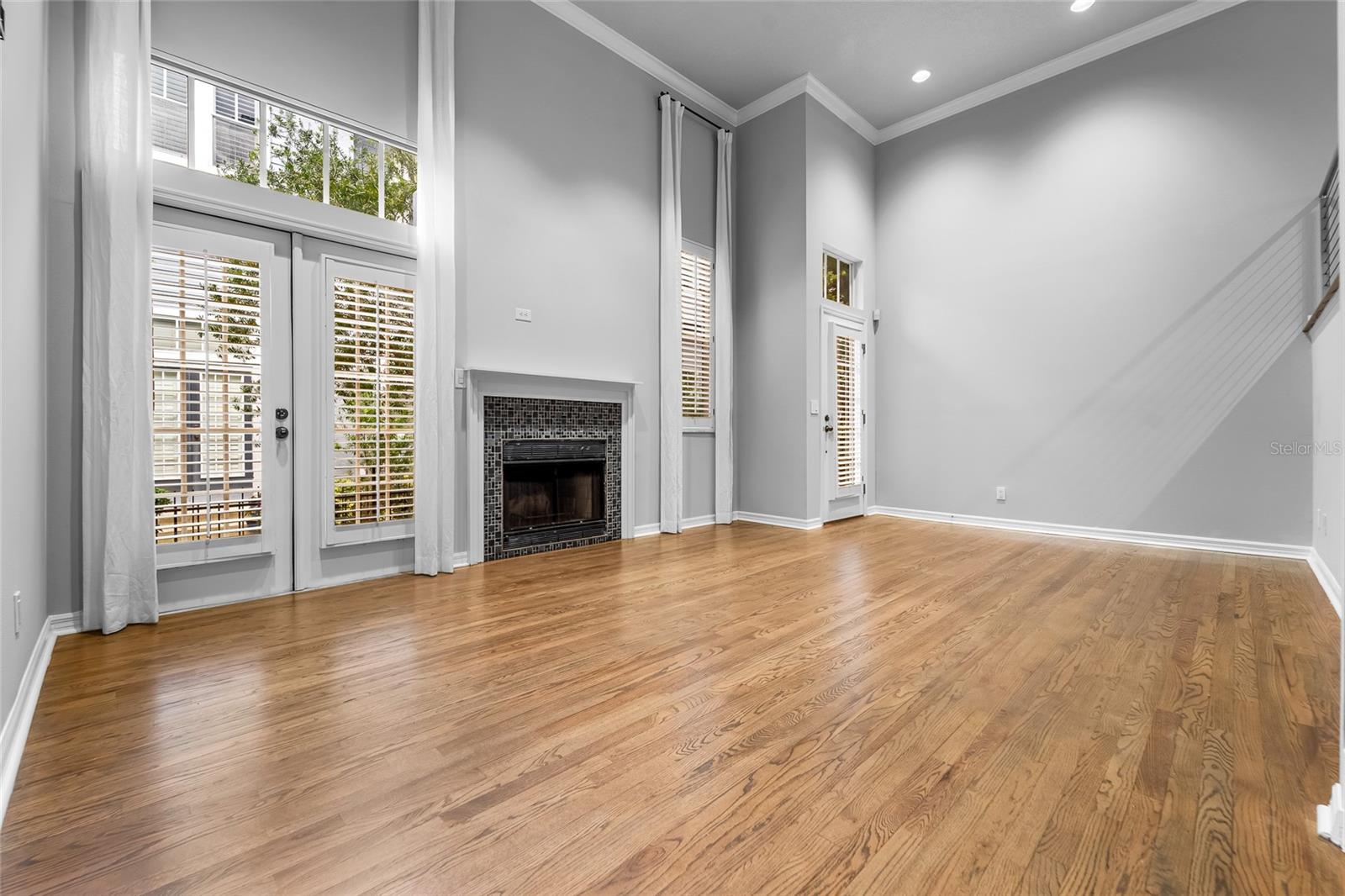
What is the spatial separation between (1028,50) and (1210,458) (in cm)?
360

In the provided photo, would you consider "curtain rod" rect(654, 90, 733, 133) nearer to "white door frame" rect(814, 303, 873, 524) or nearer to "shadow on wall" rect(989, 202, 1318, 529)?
"white door frame" rect(814, 303, 873, 524)

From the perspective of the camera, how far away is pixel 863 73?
5285 mm

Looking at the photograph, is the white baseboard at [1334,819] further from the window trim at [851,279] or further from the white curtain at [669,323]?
the window trim at [851,279]

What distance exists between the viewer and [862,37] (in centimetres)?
480

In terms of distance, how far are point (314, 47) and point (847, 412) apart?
4970mm

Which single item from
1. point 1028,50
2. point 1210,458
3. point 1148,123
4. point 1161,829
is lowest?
point 1161,829

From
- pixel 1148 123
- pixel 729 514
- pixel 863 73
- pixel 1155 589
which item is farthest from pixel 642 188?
pixel 1155 589

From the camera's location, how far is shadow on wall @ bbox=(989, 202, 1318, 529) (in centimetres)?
415

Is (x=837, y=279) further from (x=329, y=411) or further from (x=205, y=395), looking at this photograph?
(x=205, y=395)

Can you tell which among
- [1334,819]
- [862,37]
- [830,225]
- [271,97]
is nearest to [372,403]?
[271,97]

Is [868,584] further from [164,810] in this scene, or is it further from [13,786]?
[13,786]

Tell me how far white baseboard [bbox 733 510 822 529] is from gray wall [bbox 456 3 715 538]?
0.68m

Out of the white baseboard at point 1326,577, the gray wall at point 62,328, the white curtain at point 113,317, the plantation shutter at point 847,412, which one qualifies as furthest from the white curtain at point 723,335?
the gray wall at point 62,328

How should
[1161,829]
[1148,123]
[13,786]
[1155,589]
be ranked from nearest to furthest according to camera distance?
1. [1161,829]
2. [13,786]
3. [1155,589]
4. [1148,123]
